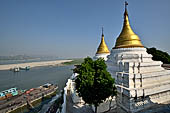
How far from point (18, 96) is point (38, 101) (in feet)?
12.8

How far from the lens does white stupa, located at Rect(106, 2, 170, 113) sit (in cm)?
821

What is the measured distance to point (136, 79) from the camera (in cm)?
860

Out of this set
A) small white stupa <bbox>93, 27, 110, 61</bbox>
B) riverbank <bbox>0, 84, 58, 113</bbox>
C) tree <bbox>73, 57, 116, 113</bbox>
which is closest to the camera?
tree <bbox>73, 57, 116, 113</bbox>

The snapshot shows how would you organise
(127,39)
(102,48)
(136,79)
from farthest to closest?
(102,48) → (127,39) → (136,79)

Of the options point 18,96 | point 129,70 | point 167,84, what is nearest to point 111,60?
point 129,70

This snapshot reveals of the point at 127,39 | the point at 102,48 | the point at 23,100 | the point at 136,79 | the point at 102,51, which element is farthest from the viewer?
the point at 23,100

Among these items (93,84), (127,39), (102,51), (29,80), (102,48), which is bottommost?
(29,80)

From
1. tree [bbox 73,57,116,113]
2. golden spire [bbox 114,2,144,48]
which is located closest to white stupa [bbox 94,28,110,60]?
golden spire [bbox 114,2,144,48]

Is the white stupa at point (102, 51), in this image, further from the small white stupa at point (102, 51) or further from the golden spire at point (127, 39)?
the golden spire at point (127, 39)

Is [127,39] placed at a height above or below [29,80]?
above

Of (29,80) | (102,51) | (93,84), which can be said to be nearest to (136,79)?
(93,84)

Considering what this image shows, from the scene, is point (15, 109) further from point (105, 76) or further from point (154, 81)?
point (154, 81)

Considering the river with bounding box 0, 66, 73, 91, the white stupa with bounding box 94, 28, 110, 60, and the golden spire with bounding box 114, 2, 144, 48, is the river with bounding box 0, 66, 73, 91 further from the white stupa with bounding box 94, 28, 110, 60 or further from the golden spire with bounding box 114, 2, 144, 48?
the golden spire with bounding box 114, 2, 144, 48

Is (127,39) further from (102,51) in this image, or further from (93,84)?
(102,51)
